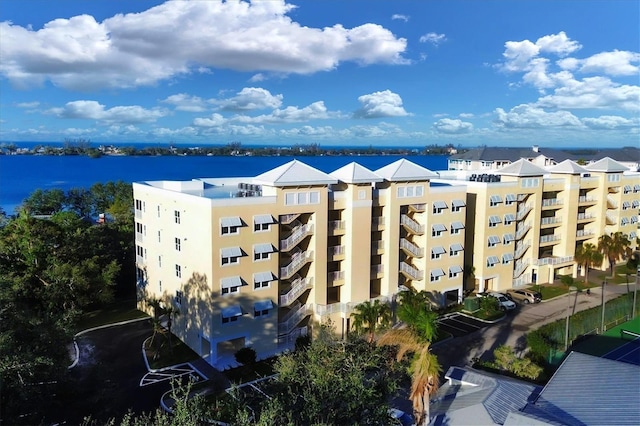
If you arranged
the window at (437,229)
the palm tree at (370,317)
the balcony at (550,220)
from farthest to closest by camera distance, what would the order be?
the balcony at (550,220) < the window at (437,229) < the palm tree at (370,317)

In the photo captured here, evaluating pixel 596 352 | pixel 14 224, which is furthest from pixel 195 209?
pixel 596 352

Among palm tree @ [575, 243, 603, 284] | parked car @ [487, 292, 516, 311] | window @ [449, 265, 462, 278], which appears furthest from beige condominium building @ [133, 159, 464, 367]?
palm tree @ [575, 243, 603, 284]

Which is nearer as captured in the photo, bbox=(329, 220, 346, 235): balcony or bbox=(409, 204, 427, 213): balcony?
bbox=(329, 220, 346, 235): balcony

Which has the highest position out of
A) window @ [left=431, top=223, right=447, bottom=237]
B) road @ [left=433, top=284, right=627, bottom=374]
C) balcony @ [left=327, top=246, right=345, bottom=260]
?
window @ [left=431, top=223, right=447, bottom=237]

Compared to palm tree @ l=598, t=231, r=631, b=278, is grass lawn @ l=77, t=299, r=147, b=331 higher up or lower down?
lower down

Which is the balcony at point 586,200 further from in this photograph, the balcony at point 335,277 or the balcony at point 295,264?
the balcony at point 295,264

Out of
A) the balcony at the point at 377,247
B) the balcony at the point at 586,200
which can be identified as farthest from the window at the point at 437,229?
the balcony at the point at 586,200

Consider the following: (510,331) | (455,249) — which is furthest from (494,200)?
(510,331)

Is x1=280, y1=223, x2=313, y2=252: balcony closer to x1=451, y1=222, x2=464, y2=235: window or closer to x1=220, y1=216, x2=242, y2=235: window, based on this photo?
x1=220, y1=216, x2=242, y2=235: window
